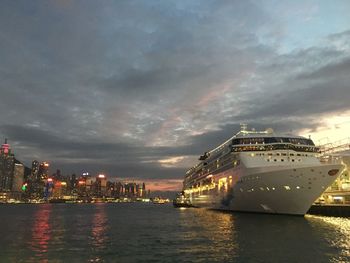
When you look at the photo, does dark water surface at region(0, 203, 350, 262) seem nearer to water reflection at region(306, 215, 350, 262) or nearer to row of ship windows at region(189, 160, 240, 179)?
water reflection at region(306, 215, 350, 262)

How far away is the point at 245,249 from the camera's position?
35.9m

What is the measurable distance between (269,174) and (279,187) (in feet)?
9.02

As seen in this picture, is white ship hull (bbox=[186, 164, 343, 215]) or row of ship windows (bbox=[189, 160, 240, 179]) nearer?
white ship hull (bbox=[186, 164, 343, 215])

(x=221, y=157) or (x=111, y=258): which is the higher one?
(x=221, y=157)

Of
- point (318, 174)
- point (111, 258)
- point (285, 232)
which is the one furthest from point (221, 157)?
point (111, 258)

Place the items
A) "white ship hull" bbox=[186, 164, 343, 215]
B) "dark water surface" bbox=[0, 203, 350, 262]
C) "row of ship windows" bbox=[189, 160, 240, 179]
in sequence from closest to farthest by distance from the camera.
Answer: "dark water surface" bbox=[0, 203, 350, 262] < "white ship hull" bbox=[186, 164, 343, 215] < "row of ship windows" bbox=[189, 160, 240, 179]

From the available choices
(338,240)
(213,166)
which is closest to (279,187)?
(338,240)

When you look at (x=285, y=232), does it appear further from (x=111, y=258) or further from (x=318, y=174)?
(x=111, y=258)

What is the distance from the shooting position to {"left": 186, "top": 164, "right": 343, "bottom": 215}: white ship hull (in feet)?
197

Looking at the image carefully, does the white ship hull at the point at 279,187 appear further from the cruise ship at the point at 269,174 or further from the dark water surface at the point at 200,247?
the dark water surface at the point at 200,247

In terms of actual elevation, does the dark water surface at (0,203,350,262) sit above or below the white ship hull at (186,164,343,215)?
below

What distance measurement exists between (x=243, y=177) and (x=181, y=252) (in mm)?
39057

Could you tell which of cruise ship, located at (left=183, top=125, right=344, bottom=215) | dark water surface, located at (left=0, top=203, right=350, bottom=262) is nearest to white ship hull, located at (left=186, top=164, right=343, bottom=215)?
cruise ship, located at (left=183, top=125, right=344, bottom=215)

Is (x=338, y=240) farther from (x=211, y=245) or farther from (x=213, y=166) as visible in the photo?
(x=213, y=166)
